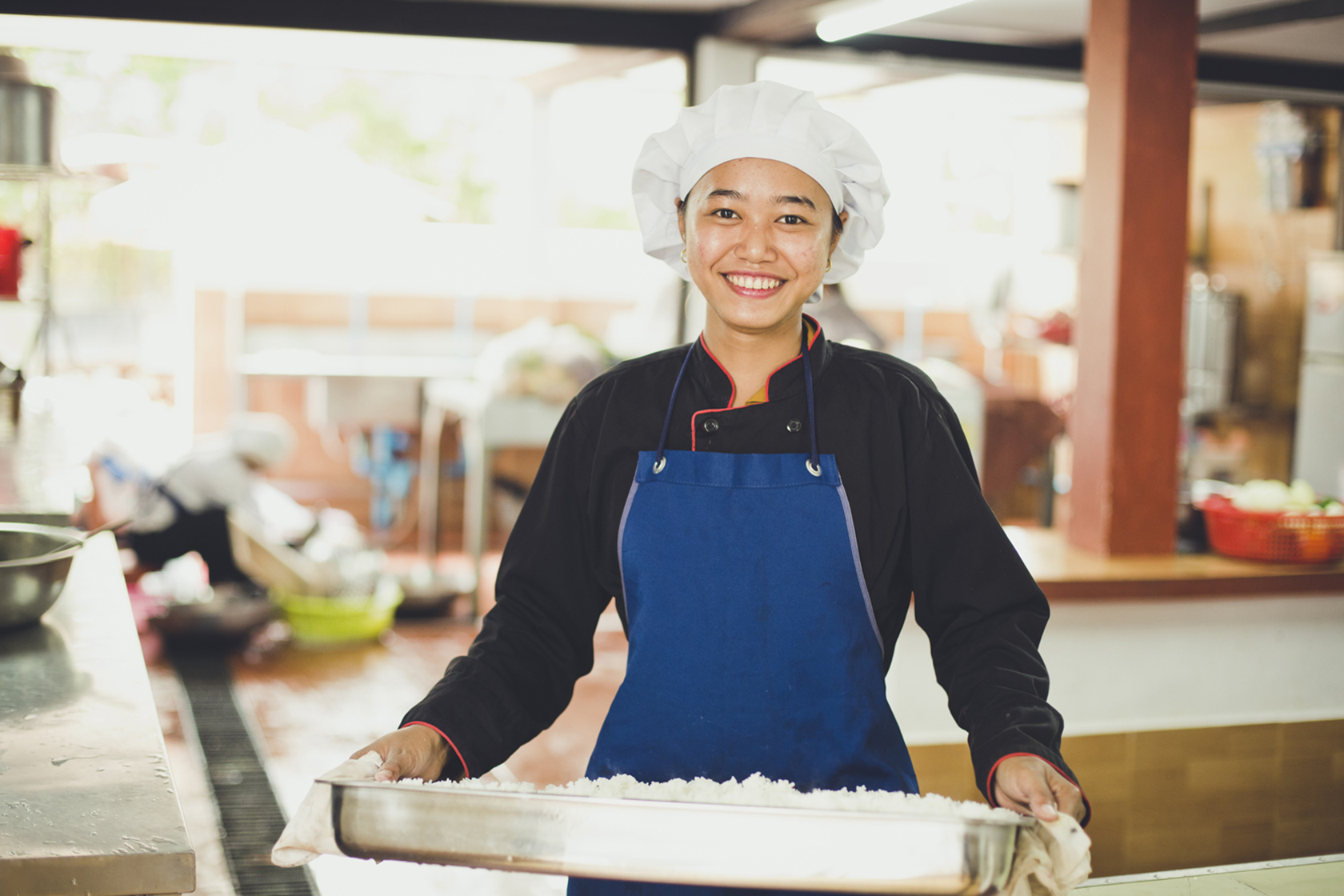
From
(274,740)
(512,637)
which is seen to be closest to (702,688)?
(512,637)

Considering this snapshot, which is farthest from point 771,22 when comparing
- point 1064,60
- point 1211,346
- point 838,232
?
point 1211,346

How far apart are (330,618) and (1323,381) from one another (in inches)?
195

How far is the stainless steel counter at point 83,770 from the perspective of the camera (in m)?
→ 1.09

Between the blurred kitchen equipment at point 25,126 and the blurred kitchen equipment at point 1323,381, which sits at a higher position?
the blurred kitchen equipment at point 25,126

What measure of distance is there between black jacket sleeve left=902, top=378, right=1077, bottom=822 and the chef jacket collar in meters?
0.14

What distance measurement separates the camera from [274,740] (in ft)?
12.9

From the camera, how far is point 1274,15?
4.22 meters

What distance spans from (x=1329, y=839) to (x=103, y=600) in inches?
110

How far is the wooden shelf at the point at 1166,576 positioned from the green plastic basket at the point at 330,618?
9.69ft

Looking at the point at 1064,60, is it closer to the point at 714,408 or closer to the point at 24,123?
the point at 24,123

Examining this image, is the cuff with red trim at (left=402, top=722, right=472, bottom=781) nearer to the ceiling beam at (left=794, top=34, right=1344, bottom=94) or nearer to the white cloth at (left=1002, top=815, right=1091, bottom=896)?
the white cloth at (left=1002, top=815, right=1091, bottom=896)

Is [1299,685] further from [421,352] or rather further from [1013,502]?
[421,352]

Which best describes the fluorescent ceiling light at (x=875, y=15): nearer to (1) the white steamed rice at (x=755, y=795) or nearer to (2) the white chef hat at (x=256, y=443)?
(1) the white steamed rice at (x=755, y=795)

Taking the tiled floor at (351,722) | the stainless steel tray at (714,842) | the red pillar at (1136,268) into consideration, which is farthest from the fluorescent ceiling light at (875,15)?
the stainless steel tray at (714,842)
